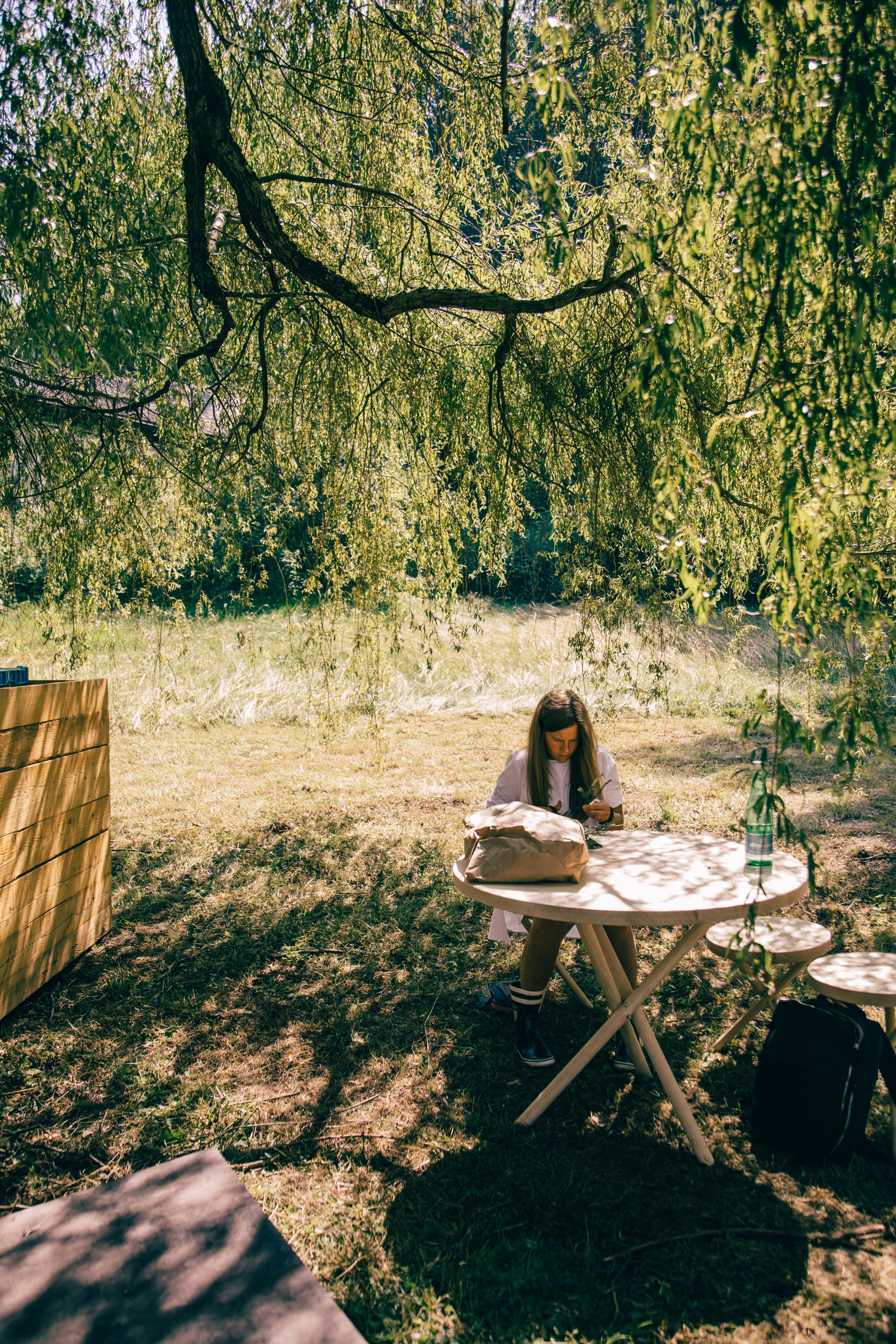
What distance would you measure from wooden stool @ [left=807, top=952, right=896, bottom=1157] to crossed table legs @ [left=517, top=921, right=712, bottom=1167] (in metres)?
0.46

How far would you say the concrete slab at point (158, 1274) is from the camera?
5.88 ft

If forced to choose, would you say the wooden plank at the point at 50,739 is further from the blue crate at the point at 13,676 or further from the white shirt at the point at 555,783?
the white shirt at the point at 555,783

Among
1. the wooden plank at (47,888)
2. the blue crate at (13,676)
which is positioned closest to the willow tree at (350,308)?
the blue crate at (13,676)

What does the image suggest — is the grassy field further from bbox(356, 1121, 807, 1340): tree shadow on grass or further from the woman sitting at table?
the woman sitting at table

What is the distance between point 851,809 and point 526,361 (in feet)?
15.6

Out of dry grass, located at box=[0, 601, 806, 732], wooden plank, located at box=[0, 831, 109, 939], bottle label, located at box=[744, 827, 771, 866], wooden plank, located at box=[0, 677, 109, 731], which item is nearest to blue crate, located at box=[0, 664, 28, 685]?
wooden plank, located at box=[0, 677, 109, 731]

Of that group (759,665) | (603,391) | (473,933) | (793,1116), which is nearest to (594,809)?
(793,1116)

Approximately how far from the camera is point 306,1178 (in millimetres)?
2875

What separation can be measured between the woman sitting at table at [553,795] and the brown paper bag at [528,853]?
0.60 metres

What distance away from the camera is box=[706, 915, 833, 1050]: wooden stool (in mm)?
3213

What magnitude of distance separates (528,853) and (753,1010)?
1.43 meters

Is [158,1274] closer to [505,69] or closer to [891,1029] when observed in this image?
[891,1029]

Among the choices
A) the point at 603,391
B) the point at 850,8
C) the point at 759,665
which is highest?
the point at 850,8

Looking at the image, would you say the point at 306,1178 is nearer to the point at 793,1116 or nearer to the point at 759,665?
the point at 793,1116
